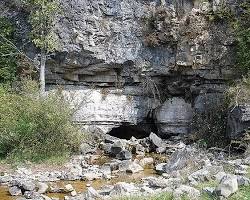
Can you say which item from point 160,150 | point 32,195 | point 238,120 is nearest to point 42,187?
point 32,195

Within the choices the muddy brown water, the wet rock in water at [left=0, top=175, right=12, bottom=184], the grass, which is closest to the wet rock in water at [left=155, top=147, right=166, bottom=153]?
the muddy brown water

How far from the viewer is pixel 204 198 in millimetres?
7484

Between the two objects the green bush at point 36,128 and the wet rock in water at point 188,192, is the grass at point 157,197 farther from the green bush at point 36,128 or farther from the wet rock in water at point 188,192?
the green bush at point 36,128

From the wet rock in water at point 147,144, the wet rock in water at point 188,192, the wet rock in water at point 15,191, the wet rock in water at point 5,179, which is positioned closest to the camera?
the wet rock in water at point 188,192

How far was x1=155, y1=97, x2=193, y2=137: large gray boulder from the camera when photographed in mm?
19625

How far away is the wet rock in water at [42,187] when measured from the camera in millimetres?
11720

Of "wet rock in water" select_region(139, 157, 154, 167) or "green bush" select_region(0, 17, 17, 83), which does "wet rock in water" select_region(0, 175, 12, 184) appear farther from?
"green bush" select_region(0, 17, 17, 83)

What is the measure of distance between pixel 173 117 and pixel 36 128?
22.3 ft

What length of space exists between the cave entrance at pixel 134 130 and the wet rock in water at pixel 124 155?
440cm

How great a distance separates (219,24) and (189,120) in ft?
14.0

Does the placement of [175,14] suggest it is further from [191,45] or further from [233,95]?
[233,95]

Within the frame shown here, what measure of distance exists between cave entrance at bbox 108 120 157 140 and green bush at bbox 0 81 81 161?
16.7ft

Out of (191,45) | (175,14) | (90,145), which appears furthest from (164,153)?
(175,14)

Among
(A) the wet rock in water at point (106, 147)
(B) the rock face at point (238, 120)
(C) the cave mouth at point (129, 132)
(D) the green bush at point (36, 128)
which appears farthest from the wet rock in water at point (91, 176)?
(C) the cave mouth at point (129, 132)
